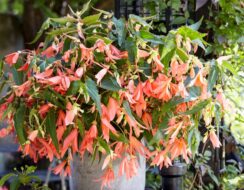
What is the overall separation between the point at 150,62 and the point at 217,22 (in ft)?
1.85

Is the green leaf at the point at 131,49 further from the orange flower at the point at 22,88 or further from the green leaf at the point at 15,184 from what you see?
the green leaf at the point at 15,184

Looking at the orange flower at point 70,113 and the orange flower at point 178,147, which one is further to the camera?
the orange flower at point 178,147

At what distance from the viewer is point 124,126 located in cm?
89

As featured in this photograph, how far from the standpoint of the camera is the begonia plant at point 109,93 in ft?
2.71

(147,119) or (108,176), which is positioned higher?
(147,119)

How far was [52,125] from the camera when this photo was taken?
2.76 ft

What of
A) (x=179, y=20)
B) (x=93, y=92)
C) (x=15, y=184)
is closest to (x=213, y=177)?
(x=179, y=20)

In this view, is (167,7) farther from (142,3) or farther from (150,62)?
(150,62)

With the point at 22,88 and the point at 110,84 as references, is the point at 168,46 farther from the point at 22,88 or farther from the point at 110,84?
the point at 22,88

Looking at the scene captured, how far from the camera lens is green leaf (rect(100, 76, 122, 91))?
82 cm

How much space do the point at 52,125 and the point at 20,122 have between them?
0.07 m

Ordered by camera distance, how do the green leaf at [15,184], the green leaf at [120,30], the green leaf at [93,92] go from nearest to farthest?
the green leaf at [93,92] → the green leaf at [120,30] → the green leaf at [15,184]

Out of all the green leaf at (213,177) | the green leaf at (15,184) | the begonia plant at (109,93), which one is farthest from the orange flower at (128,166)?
the green leaf at (213,177)

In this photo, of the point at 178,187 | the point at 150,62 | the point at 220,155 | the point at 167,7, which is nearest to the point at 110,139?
the point at 150,62
